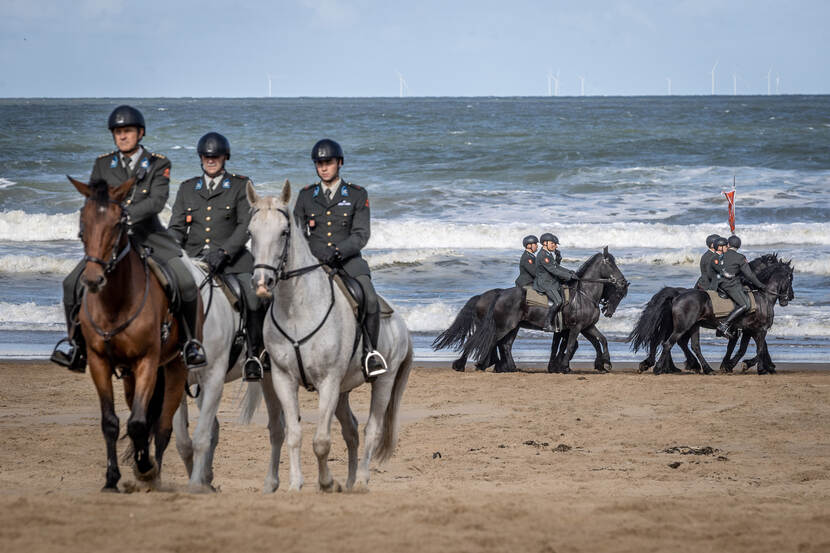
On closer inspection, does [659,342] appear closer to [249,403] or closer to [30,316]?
[249,403]

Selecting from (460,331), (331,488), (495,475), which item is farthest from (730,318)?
(331,488)

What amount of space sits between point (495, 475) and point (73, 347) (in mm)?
3874

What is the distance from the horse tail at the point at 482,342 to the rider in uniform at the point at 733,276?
3.59 metres

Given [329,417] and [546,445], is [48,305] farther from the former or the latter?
[329,417]

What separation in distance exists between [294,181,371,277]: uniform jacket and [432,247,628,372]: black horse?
8.04 m

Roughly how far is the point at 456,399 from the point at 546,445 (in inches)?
101

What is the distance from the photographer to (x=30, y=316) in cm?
1873

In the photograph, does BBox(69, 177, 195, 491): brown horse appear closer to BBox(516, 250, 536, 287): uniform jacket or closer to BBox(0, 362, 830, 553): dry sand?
BBox(0, 362, 830, 553): dry sand

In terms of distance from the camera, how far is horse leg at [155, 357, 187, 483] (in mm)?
7277

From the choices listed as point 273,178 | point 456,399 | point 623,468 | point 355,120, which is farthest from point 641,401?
point 355,120

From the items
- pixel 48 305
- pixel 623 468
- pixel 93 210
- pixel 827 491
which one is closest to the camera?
pixel 93 210

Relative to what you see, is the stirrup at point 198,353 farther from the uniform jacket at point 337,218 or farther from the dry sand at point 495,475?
the uniform jacket at point 337,218

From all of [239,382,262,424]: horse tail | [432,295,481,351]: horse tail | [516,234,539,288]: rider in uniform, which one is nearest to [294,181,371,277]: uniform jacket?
[239,382,262,424]: horse tail

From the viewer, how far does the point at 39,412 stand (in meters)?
11.6
